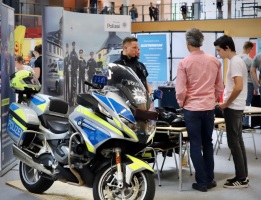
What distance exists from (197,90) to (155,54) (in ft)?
22.0

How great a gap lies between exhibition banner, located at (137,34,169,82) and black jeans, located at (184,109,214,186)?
644 centimetres

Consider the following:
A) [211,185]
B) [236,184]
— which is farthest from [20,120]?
[236,184]

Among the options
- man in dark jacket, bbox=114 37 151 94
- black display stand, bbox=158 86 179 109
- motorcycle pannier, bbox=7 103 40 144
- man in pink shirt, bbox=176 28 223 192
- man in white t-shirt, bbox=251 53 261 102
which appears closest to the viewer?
motorcycle pannier, bbox=7 103 40 144

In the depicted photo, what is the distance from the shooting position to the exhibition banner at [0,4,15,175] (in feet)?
16.0

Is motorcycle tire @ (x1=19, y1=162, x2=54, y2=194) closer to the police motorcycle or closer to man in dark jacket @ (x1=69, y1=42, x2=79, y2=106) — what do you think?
the police motorcycle

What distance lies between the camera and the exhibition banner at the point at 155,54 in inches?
420

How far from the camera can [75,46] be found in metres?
6.73

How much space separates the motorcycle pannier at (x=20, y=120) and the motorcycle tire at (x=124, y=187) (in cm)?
87

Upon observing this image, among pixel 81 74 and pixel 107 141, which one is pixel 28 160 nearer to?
pixel 107 141

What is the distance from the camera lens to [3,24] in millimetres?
4871

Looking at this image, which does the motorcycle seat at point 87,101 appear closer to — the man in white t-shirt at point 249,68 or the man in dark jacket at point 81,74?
the man in dark jacket at point 81,74

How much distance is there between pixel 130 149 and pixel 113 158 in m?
0.16

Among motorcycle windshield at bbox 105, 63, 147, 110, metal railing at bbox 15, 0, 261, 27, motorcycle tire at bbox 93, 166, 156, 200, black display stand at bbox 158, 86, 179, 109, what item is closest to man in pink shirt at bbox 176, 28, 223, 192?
motorcycle windshield at bbox 105, 63, 147, 110

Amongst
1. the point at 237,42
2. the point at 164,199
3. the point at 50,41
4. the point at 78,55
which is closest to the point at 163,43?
the point at 237,42
